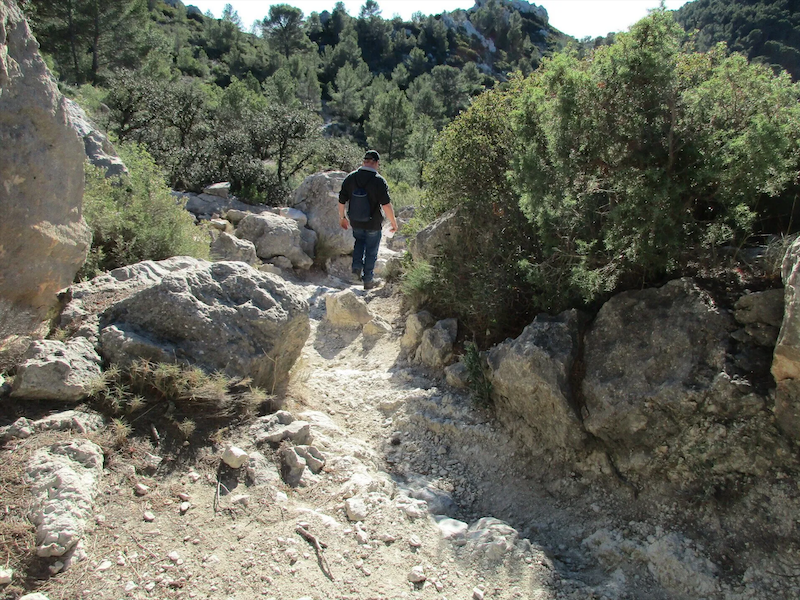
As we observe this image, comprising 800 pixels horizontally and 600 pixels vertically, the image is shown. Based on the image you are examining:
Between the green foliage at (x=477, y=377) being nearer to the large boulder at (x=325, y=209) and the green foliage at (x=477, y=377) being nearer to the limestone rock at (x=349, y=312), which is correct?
the limestone rock at (x=349, y=312)

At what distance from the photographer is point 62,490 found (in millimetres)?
2494

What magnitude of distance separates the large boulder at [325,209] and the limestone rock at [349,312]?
3566 millimetres

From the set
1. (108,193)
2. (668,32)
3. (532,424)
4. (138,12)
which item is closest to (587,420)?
(532,424)

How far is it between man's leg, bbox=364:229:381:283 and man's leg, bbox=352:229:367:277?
0.03 meters

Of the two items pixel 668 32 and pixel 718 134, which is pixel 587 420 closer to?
pixel 718 134

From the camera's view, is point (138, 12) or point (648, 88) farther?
point (138, 12)

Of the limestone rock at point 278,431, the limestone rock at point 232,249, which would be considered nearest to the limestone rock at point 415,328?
the limestone rock at point 278,431

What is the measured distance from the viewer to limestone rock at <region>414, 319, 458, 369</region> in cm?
502

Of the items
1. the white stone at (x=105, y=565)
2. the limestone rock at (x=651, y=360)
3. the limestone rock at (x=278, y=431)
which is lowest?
the white stone at (x=105, y=565)

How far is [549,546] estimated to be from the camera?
10.2ft

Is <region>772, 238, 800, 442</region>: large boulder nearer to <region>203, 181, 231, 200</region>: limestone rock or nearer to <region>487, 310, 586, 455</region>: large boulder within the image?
<region>487, 310, 586, 455</region>: large boulder

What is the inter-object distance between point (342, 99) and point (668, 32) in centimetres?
5324

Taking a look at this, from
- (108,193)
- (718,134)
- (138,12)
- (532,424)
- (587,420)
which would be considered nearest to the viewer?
(718,134)

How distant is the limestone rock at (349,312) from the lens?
6125 millimetres
